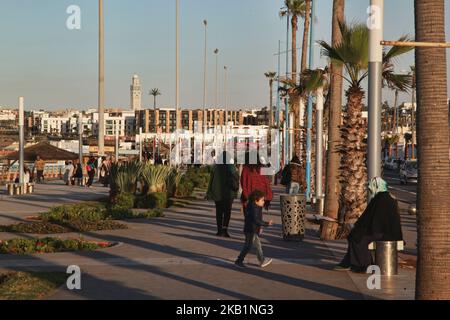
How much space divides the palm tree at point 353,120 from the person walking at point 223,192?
7.74ft

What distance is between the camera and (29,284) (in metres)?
11.2

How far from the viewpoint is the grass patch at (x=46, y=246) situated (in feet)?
50.9

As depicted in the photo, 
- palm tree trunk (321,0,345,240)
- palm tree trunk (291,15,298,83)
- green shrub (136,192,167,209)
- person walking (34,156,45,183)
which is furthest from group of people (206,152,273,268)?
palm tree trunk (291,15,298,83)

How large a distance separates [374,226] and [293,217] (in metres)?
5.45

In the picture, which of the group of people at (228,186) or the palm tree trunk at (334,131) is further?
Answer: the palm tree trunk at (334,131)

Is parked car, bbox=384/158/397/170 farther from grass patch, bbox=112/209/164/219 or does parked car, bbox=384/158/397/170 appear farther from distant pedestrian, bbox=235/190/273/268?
distant pedestrian, bbox=235/190/273/268

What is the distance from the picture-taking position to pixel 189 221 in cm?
2336

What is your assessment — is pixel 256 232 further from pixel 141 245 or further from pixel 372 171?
pixel 141 245

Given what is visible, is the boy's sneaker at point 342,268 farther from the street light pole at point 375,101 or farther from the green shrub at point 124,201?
the green shrub at point 124,201

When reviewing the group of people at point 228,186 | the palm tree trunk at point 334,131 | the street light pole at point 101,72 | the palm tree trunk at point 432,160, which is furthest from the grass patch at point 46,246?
the street light pole at point 101,72

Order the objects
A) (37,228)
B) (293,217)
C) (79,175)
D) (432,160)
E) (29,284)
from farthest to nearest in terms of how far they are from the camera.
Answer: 1. (79,175)
2. (37,228)
3. (293,217)
4. (29,284)
5. (432,160)

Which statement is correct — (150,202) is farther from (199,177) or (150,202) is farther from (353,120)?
(199,177)

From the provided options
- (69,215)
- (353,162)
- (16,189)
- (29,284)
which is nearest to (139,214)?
(69,215)
